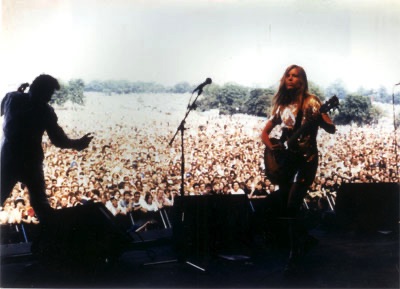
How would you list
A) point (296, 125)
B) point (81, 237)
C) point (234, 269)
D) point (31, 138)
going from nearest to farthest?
point (81, 237) → point (234, 269) → point (31, 138) → point (296, 125)

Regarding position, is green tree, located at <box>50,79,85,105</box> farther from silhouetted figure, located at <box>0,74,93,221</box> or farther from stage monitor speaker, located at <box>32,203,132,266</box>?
stage monitor speaker, located at <box>32,203,132,266</box>

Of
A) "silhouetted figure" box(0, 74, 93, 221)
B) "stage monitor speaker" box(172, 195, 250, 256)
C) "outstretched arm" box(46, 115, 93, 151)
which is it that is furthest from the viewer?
"outstretched arm" box(46, 115, 93, 151)

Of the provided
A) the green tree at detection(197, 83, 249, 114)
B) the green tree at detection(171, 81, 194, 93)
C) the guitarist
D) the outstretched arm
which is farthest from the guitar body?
the outstretched arm

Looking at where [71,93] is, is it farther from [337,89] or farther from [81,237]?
[337,89]

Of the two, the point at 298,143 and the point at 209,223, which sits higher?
the point at 298,143

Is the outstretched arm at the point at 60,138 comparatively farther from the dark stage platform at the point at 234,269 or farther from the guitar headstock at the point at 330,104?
the guitar headstock at the point at 330,104

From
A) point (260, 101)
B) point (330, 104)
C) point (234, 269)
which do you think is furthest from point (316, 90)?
point (234, 269)

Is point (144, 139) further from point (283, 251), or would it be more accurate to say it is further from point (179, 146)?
point (283, 251)

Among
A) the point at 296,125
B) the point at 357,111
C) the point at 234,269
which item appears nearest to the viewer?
the point at 234,269
